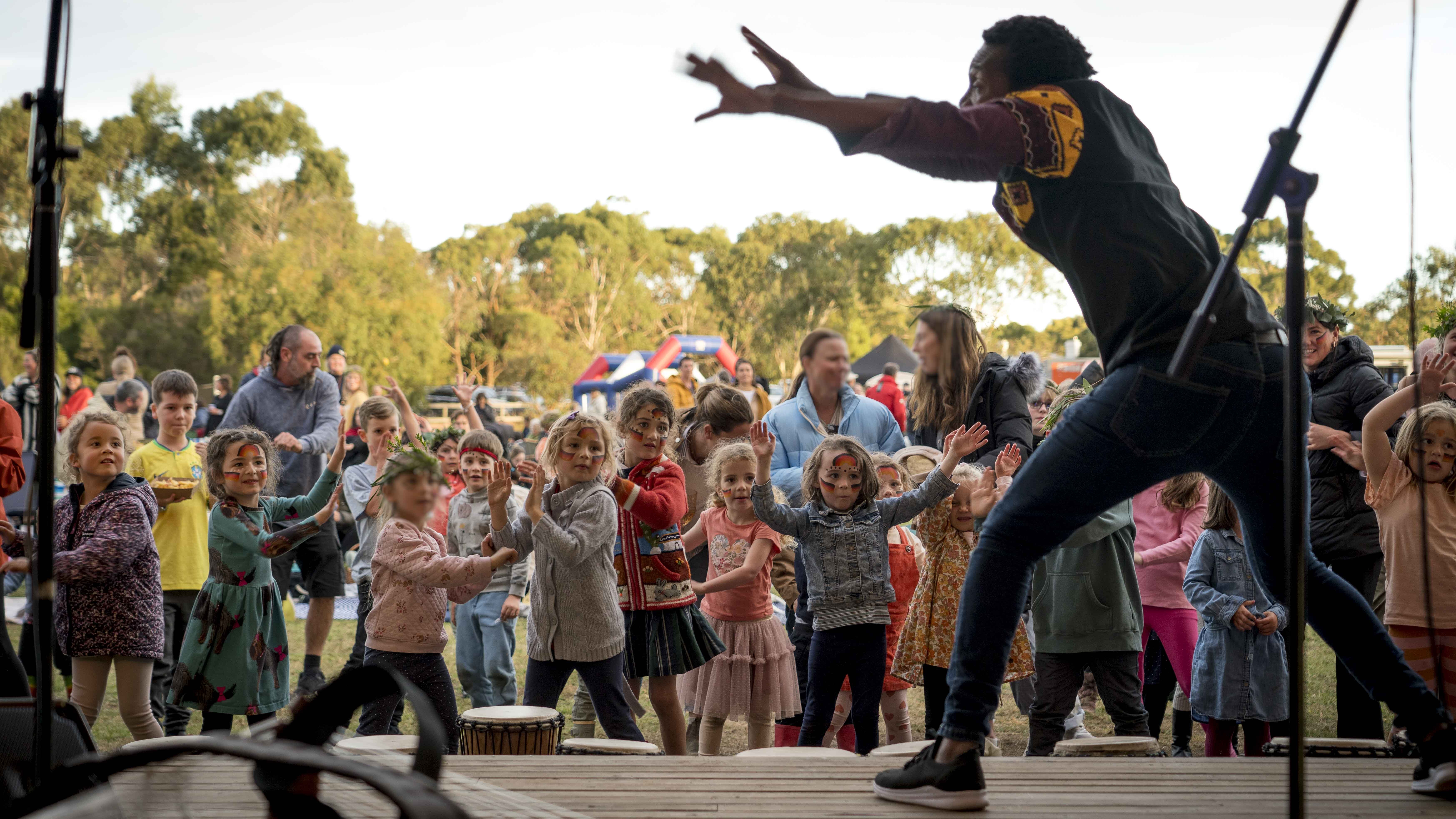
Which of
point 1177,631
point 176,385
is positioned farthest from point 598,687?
point 176,385

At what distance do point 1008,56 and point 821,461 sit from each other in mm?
2205

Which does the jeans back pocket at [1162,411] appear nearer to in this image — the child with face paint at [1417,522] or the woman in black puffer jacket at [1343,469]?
the child with face paint at [1417,522]

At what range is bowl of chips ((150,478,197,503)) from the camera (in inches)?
188

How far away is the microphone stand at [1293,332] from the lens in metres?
Result: 1.92

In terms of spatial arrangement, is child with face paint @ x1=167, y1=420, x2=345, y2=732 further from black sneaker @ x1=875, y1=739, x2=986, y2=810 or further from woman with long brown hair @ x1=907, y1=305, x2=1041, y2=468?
woman with long brown hair @ x1=907, y1=305, x2=1041, y2=468

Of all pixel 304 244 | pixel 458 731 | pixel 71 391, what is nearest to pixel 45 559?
pixel 458 731

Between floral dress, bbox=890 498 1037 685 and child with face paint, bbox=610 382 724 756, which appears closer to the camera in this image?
child with face paint, bbox=610 382 724 756

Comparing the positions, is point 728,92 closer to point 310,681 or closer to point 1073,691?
point 1073,691

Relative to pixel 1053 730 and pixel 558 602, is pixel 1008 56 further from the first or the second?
pixel 1053 730

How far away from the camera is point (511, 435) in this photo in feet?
47.6

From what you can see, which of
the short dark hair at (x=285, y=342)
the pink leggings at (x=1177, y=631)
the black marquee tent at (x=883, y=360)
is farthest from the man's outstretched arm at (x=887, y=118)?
the black marquee tent at (x=883, y=360)

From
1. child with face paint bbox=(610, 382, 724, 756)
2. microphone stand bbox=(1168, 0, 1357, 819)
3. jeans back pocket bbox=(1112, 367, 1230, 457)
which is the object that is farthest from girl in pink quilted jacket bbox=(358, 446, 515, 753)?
microphone stand bbox=(1168, 0, 1357, 819)

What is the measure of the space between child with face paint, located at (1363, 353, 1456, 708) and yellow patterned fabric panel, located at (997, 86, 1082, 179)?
2399 mm

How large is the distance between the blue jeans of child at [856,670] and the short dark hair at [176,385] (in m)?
3.54
